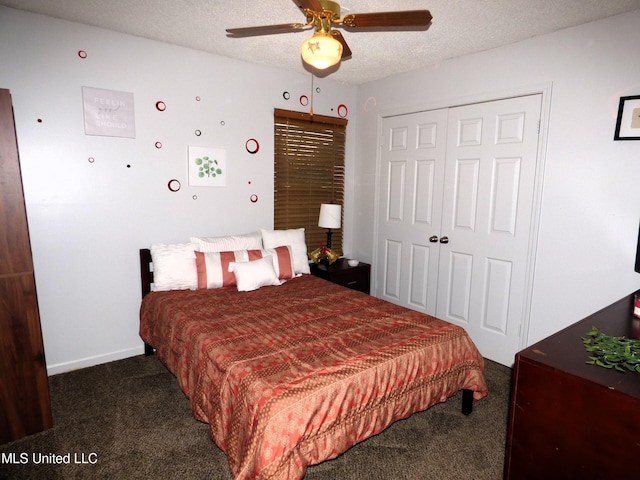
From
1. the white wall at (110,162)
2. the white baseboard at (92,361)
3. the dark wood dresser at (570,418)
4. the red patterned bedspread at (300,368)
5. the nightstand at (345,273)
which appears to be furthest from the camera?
the nightstand at (345,273)

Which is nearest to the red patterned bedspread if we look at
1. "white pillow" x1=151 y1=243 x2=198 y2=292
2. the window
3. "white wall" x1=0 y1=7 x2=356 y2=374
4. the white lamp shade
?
"white pillow" x1=151 y1=243 x2=198 y2=292

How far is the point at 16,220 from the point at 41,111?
101cm

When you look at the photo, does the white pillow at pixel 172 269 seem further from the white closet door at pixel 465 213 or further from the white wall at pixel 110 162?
the white closet door at pixel 465 213

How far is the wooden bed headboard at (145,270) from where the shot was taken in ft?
9.89

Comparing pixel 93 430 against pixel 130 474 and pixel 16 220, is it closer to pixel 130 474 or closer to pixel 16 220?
pixel 130 474

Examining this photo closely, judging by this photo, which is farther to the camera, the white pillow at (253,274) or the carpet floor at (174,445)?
the white pillow at (253,274)

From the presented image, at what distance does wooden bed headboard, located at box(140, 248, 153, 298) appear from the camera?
3.02m

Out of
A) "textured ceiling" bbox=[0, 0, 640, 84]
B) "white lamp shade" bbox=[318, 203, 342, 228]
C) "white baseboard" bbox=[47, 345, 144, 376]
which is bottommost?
"white baseboard" bbox=[47, 345, 144, 376]

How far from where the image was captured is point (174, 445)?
2057mm

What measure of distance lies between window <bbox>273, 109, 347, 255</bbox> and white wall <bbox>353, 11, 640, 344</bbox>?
1.49m

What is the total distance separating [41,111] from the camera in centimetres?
257

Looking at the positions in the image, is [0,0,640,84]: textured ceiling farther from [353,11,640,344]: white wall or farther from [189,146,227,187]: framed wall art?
[189,146,227,187]: framed wall art

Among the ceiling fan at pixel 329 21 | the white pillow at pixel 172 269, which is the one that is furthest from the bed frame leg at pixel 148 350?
the ceiling fan at pixel 329 21

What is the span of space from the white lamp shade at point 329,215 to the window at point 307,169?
233mm
